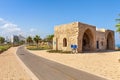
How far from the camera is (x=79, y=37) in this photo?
1431 inches

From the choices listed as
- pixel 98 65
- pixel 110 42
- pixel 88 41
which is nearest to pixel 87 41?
pixel 88 41

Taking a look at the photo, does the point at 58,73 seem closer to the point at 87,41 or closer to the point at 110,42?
the point at 87,41

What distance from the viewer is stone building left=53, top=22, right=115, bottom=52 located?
120ft

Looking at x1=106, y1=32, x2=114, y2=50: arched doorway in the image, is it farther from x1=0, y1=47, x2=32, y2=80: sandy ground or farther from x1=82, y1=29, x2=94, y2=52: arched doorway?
x1=0, y1=47, x2=32, y2=80: sandy ground

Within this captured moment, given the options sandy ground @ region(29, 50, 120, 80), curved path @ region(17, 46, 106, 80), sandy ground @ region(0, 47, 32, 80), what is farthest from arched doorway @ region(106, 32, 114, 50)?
sandy ground @ region(0, 47, 32, 80)

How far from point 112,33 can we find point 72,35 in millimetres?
19881

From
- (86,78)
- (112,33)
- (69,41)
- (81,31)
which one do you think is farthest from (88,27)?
(86,78)

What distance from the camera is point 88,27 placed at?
38969 millimetres

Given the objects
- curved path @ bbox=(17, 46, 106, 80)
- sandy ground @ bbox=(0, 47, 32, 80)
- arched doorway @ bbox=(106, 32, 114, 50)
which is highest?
arched doorway @ bbox=(106, 32, 114, 50)

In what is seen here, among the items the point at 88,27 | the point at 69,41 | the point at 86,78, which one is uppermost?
the point at 88,27

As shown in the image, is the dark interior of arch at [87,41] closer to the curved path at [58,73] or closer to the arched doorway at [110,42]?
the arched doorway at [110,42]

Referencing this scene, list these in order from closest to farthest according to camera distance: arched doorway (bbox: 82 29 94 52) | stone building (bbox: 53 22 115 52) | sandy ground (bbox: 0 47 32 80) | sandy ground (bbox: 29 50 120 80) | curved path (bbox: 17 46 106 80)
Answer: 1. curved path (bbox: 17 46 106 80)
2. sandy ground (bbox: 0 47 32 80)
3. sandy ground (bbox: 29 50 120 80)
4. stone building (bbox: 53 22 115 52)
5. arched doorway (bbox: 82 29 94 52)

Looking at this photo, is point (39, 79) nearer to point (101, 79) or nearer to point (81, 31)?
point (101, 79)

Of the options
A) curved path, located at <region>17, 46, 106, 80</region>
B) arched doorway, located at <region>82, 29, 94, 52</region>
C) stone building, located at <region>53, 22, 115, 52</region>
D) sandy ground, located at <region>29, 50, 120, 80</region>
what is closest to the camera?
curved path, located at <region>17, 46, 106, 80</region>
